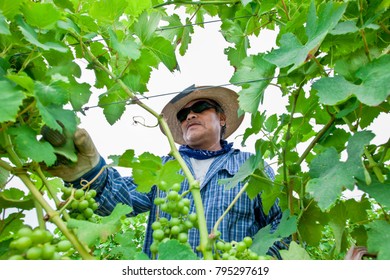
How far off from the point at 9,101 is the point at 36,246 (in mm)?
281

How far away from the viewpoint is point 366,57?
1.03 m

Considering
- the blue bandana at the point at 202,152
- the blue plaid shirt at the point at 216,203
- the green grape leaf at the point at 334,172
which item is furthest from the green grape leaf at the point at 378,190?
the blue bandana at the point at 202,152

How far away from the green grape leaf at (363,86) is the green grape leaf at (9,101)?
2.02 ft

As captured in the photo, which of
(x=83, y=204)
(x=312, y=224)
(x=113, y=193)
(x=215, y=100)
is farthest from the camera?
(x=215, y=100)

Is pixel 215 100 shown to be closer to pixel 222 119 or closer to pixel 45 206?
pixel 222 119

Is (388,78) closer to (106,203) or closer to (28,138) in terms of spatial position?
(28,138)

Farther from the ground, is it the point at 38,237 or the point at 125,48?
the point at 125,48

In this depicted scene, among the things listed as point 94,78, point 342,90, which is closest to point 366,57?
point 342,90

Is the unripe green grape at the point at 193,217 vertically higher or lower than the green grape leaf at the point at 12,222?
lower

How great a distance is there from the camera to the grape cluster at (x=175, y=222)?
875 millimetres

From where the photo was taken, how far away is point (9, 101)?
81cm

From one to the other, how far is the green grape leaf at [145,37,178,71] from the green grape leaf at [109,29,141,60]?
93 millimetres

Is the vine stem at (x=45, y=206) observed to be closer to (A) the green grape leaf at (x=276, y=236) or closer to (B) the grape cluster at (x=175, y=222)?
(B) the grape cluster at (x=175, y=222)

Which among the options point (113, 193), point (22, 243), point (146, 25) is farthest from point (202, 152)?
point (22, 243)
